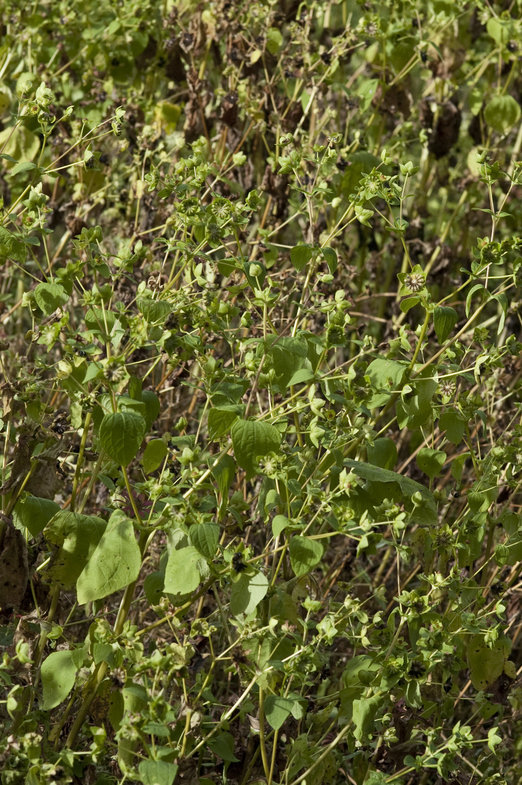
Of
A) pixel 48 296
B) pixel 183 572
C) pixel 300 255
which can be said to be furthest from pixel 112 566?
pixel 300 255

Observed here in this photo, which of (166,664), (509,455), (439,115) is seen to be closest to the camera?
(166,664)

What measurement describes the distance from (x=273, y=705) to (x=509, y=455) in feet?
1.94

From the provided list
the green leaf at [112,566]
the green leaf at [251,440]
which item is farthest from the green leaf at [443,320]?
the green leaf at [112,566]

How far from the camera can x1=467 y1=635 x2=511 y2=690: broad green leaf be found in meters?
1.74

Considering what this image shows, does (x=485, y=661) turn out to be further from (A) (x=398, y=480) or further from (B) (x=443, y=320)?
(B) (x=443, y=320)

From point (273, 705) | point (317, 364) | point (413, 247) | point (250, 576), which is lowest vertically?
point (413, 247)

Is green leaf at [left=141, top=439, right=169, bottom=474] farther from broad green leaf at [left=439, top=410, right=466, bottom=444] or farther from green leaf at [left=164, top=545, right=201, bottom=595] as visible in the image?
broad green leaf at [left=439, top=410, right=466, bottom=444]

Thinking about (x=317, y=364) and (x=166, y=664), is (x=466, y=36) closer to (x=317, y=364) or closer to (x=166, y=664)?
(x=317, y=364)

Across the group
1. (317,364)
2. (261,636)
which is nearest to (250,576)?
(261,636)

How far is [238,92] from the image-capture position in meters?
2.66

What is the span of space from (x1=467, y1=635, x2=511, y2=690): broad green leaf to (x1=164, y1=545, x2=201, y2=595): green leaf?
60 centimetres

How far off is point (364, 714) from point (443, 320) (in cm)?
59

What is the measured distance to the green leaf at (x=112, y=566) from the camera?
1373mm

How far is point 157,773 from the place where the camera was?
125cm
